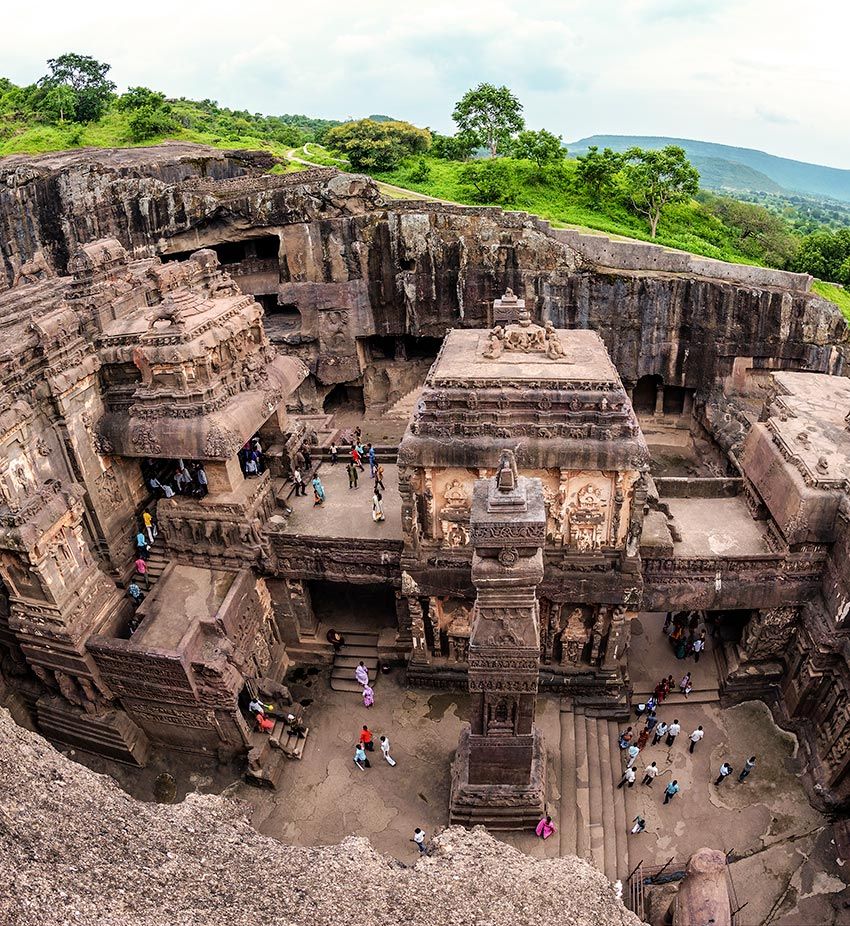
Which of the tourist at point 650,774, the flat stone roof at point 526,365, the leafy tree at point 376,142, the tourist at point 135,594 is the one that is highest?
the leafy tree at point 376,142

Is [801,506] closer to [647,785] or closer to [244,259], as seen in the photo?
[647,785]

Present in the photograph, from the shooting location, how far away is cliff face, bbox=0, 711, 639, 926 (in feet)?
20.3

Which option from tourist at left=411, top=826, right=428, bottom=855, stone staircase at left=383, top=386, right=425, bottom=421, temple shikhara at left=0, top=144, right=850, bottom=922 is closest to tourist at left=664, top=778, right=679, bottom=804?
temple shikhara at left=0, top=144, right=850, bottom=922

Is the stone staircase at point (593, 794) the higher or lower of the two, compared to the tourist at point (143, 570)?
lower

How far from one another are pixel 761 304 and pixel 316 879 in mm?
25714

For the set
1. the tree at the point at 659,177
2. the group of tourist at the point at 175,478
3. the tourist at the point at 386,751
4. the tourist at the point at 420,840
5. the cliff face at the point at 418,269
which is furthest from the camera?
the tree at the point at 659,177

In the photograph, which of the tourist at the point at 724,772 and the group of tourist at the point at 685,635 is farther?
the group of tourist at the point at 685,635

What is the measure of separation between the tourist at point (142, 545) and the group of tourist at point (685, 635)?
1434 centimetres

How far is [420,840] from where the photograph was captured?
43.0 ft

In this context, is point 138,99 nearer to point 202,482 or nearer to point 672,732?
point 202,482

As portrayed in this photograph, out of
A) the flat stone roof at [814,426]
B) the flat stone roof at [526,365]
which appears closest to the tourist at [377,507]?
the flat stone roof at [526,365]

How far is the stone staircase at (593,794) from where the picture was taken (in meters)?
13.5

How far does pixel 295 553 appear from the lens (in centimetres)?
1691

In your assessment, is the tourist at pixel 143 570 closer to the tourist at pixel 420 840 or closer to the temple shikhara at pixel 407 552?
the temple shikhara at pixel 407 552
